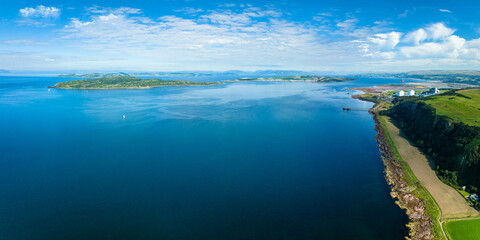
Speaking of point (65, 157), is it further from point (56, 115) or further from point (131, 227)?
point (56, 115)

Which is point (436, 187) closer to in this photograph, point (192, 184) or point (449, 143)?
point (449, 143)

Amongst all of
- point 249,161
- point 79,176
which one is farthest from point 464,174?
point 79,176

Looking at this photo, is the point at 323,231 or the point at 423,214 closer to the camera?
the point at 323,231

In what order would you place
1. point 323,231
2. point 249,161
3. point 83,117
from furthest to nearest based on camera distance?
point 83,117, point 249,161, point 323,231

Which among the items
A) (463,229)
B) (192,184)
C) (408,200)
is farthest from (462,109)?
(192,184)

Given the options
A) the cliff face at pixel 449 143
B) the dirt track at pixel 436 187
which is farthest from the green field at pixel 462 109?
the dirt track at pixel 436 187
